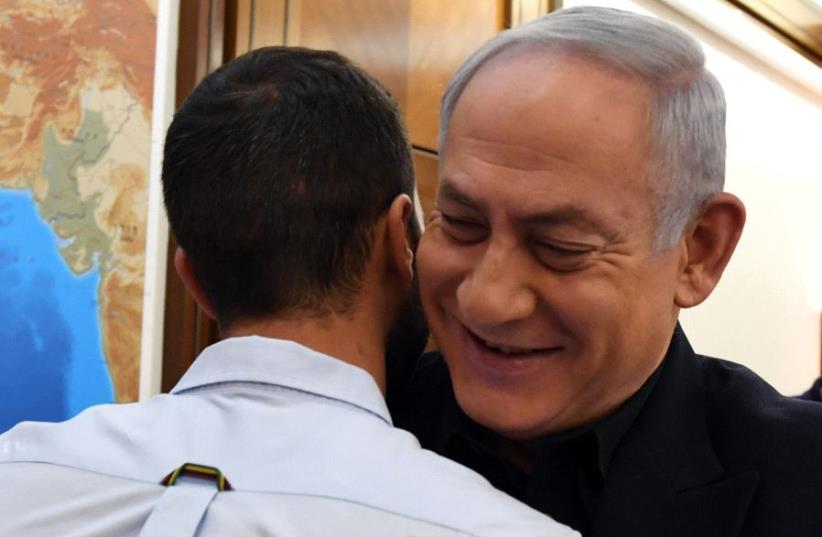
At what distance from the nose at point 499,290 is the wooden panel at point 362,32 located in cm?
148

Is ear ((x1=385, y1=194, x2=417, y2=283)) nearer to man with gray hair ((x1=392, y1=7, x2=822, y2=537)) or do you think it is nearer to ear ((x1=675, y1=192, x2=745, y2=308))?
man with gray hair ((x1=392, y1=7, x2=822, y2=537))

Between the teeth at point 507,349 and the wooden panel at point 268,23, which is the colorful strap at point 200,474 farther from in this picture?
the wooden panel at point 268,23

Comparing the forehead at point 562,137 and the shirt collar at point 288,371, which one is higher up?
the forehead at point 562,137

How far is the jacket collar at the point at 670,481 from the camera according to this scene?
1248 millimetres

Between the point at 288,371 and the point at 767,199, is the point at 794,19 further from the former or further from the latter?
the point at 288,371

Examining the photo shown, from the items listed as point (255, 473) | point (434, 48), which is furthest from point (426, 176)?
point (255, 473)

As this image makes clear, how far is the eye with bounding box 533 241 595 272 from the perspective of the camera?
1.21 meters

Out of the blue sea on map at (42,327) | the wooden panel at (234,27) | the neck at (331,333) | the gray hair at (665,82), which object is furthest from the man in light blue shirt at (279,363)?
the wooden panel at (234,27)

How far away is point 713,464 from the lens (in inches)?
51.1

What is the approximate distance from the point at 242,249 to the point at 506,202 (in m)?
0.32

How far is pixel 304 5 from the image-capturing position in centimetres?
259

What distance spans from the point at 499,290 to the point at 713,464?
0.37 metres

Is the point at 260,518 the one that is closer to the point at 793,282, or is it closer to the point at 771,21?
the point at 771,21

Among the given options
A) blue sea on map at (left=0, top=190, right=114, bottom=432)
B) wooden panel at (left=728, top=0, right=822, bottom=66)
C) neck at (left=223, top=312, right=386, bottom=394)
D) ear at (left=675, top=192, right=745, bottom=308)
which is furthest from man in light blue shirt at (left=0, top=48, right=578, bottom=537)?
wooden panel at (left=728, top=0, right=822, bottom=66)
